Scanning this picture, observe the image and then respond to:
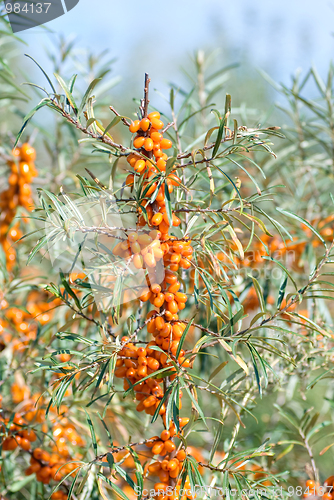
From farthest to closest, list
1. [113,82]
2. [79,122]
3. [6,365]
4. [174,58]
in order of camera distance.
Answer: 1. [174,58]
2. [113,82]
3. [6,365]
4. [79,122]

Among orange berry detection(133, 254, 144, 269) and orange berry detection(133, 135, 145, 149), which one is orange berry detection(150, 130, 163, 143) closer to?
orange berry detection(133, 135, 145, 149)

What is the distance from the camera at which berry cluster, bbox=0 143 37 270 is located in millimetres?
805

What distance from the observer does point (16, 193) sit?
2.72 ft

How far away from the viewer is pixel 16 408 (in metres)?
0.73

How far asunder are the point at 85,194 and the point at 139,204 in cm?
7

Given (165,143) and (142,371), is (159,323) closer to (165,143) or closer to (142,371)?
(142,371)

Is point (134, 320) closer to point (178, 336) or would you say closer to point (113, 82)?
point (178, 336)

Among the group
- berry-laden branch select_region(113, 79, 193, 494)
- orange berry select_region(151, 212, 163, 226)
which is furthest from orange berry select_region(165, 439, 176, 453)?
orange berry select_region(151, 212, 163, 226)

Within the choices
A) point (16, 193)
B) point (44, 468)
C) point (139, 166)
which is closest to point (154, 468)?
point (44, 468)

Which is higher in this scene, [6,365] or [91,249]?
[91,249]

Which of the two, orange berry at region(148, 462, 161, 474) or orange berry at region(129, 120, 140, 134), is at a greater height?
orange berry at region(129, 120, 140, 134)

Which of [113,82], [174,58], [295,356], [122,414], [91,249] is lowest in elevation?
[122,414]

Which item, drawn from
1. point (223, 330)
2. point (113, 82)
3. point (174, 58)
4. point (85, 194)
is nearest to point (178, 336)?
point (223, 330)

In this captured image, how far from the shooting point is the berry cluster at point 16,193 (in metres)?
0.81
